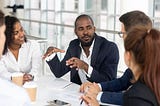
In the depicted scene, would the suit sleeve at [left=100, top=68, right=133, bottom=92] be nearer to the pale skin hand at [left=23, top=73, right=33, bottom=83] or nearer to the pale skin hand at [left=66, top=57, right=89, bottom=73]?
the pale skin hand at [left=66, top=57, right=89, bottom=73]

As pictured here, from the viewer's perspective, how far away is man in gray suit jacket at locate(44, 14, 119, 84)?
90.7 inches

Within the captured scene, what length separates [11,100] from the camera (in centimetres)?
96

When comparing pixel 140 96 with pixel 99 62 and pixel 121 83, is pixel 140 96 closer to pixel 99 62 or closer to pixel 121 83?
pixel 121 83

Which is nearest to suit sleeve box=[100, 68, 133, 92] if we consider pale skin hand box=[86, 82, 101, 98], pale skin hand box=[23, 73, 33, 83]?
pale skin hand box=[86, 82, 101, 98]

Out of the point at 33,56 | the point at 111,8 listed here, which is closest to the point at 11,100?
the point at 33,56

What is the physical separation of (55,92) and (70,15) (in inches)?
201

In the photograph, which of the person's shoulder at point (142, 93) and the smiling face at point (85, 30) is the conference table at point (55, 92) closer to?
the smiling face at point (85, 30)

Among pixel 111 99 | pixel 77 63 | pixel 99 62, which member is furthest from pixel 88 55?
pixel 111 99

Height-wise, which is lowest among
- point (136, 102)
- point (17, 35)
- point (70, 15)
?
point (136, 102)

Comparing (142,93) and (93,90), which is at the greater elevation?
(142,93)

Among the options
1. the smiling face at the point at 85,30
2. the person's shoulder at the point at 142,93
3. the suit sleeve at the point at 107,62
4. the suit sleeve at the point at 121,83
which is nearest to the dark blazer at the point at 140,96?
the person's shoulder at the point at 142,93

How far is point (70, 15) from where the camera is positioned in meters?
6.92

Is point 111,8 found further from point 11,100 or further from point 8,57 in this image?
point 11,100

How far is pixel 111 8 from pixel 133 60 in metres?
4.35
